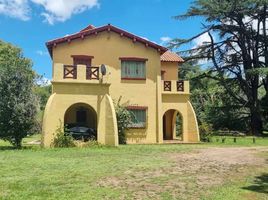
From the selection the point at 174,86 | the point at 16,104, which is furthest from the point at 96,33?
the point at 16,104

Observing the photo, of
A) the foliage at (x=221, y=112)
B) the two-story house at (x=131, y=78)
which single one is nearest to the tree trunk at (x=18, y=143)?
the two-story house at (x=131, y=78)

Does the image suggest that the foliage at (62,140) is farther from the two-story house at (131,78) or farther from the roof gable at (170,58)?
the roof gable at (170,58)

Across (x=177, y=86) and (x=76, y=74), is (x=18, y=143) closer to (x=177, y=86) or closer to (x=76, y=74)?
(x=76, y=74)

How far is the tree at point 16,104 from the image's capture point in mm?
22125

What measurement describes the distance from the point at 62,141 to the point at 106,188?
1221 centimetres

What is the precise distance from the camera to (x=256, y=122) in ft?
142

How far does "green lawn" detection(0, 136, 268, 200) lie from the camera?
36.7ft

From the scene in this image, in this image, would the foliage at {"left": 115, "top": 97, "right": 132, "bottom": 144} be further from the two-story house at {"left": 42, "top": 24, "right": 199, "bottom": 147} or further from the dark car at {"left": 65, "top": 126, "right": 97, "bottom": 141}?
the dark car at {"left": 65, "top": 126, "right": 97, "bottom": 141}

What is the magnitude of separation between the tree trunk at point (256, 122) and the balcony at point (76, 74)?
2263 centimetres

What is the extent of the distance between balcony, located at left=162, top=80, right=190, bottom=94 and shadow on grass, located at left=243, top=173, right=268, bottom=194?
55.7ft

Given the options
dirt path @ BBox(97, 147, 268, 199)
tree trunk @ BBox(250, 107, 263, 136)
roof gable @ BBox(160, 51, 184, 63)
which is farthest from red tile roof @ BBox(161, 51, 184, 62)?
dirt path @ BBox(97, 147, 268, 199)

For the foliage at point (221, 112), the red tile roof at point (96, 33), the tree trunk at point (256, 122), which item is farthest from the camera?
the foliage at point (221, 112)

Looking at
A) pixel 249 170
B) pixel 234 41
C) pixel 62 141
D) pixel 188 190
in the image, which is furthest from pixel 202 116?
pixel 188 190

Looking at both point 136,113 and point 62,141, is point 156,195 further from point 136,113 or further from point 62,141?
point 136,113
